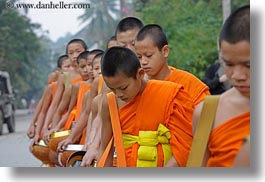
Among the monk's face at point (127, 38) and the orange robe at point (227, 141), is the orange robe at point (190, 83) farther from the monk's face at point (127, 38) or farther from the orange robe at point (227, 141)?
the orange robe at point (227, 141)

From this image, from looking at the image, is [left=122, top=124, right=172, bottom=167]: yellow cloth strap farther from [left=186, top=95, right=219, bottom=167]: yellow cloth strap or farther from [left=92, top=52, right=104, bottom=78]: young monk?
[left=92, top=52, right=104, bottom=78]: young monk

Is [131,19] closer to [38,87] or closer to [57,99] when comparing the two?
[38,87]

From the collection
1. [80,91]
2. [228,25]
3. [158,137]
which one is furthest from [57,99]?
[228,25]

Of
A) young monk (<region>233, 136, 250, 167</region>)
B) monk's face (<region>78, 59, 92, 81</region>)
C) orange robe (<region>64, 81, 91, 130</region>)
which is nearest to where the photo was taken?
young monk (<region>233, 136, 250, 167</region>)

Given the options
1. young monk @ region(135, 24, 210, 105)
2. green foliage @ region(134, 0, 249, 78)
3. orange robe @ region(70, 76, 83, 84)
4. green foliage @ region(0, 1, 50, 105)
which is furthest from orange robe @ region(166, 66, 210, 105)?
orange robe @ region(70, 76, 83, 84)

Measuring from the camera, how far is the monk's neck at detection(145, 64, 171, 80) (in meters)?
3.21

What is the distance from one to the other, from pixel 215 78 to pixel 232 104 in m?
0.90

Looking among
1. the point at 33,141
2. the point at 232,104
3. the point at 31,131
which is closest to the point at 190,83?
the point at 232,104

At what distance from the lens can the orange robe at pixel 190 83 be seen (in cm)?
318

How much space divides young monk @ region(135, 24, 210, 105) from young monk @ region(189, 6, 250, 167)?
562 millimetres

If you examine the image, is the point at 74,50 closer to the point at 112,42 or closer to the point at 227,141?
the point at 112,42

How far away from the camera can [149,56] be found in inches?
126

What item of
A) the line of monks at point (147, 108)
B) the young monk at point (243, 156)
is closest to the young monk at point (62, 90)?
the line of monks at point (147, 108)

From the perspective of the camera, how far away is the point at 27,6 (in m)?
3.11
